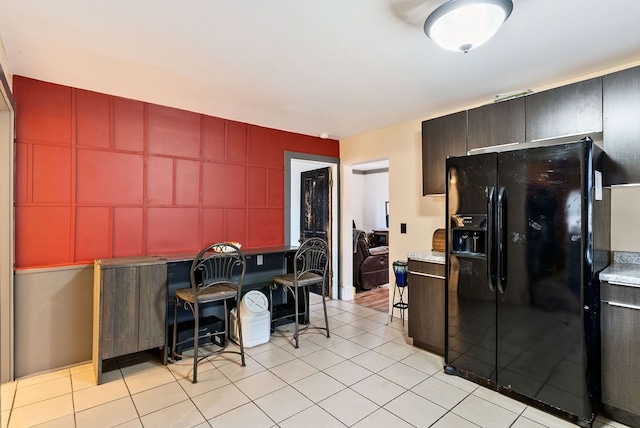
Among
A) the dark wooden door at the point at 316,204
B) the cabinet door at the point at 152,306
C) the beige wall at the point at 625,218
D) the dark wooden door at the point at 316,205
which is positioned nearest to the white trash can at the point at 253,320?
the cabinet door at the point at 152,306

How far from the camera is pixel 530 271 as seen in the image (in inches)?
88.1

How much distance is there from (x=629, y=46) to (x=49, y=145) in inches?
179

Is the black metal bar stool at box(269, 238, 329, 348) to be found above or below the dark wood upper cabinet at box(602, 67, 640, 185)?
below

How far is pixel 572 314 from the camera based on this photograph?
206 centimetres

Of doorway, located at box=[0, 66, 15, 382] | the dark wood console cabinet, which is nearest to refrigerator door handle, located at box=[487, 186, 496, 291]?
the dark wood console cabinet

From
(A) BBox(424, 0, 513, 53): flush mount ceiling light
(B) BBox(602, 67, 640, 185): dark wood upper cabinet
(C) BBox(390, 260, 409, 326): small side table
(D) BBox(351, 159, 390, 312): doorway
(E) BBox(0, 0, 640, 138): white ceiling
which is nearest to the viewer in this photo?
(A) BBox(424, 0, 513, 53): flush mount ceiling light

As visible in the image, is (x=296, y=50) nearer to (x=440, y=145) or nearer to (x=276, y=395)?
(x=440, y=145)

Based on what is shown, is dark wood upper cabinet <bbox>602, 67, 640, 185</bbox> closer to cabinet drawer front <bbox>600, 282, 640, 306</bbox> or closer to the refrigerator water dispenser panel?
cabinet drawer front <bbox>600, 282, 640, 306</bbox>

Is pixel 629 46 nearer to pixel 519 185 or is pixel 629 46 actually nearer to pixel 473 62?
pixel 473 62

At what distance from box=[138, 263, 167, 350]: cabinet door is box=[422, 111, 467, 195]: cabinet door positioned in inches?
108

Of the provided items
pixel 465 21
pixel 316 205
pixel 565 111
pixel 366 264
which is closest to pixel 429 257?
pixel 565 111

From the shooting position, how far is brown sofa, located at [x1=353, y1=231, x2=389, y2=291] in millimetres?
5309

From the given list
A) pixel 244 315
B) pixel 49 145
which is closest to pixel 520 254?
pixel 244 315

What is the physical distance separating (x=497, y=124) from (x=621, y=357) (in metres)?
1.93
